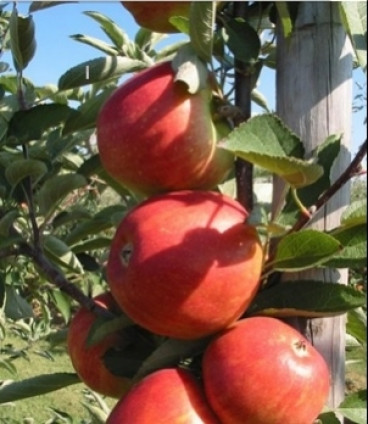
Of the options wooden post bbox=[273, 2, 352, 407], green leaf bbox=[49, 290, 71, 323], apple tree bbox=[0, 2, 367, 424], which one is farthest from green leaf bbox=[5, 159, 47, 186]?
green leaf bbox=[49, 290, 71, 323]

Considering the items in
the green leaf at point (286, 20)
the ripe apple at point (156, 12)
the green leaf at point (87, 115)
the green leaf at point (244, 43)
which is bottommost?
the green leaf at point (87, 115)

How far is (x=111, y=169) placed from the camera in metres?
0.82

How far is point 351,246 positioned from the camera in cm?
76

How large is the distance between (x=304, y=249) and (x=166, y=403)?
21 cm

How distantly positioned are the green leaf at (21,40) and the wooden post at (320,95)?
0.34 metres

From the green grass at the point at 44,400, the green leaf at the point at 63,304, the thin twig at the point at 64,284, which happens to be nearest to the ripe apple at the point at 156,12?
the thin twig at the point at 64,284

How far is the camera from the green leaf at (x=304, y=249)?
72 cm

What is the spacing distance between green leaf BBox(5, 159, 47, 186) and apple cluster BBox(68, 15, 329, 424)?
0.20 m

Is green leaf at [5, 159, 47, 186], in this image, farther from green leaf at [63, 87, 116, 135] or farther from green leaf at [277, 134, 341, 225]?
green leaf at [277, 134, 341, 225]

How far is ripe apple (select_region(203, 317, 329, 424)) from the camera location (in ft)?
2.41

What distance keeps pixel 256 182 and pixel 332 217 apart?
0.21m

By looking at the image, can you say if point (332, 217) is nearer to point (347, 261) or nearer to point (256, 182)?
point (347, 261)

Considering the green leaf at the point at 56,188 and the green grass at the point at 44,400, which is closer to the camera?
the green leaf at the point at 56,188

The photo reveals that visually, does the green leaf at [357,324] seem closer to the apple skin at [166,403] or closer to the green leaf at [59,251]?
the apple skin at [166,403]
